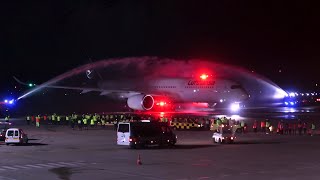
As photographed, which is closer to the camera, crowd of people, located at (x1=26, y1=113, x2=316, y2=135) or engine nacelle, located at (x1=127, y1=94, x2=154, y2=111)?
crowd of people, located at (x1=26, y1=113, x2=316, y2=135)

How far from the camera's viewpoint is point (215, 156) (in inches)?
1362

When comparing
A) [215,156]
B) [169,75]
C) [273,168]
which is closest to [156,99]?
[169,75]

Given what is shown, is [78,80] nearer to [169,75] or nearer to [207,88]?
[169,75]

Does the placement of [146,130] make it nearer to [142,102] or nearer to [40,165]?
[40,165]

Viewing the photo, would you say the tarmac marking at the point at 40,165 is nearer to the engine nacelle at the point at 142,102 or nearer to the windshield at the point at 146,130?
the windshield at the point at 146,130

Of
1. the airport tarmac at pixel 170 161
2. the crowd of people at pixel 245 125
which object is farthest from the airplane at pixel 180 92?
the airport tarmac at pixel 170 161

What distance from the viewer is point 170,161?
31922 millimetres

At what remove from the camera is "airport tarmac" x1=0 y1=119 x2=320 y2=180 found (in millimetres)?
25688

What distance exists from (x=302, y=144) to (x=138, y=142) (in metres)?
13.3

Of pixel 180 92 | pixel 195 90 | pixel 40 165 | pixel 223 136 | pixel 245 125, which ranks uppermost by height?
pixel 195 90

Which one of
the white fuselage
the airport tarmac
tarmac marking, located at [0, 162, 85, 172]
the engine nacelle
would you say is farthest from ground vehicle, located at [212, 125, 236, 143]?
the white fuselage

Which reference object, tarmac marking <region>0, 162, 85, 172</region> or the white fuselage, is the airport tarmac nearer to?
tarmac marking <region>0, 162, 85, 172</region>

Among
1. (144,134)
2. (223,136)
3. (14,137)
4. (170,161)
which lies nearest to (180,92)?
(223,136)

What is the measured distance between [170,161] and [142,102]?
169ft
